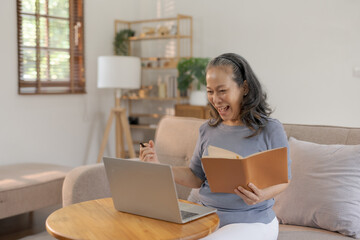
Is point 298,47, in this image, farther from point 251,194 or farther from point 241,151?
point 251,194

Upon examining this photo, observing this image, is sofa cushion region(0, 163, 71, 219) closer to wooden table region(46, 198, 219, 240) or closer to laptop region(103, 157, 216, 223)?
wooden table region(46, 198, 219, 240)

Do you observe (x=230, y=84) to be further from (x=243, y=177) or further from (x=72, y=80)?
(x=72, y=80)

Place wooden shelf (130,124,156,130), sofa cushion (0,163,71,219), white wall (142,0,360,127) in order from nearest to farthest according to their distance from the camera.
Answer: sofa cushion (0,163,71,219) → white wall (142,0,360,127) → wooden shelf (130,124,156,130)

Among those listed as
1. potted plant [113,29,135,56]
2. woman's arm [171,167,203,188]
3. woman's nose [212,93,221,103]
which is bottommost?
woman's arm [171,167,203,188]

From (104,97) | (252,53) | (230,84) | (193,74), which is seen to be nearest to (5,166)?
(104,97)

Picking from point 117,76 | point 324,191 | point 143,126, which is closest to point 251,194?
point 324,191

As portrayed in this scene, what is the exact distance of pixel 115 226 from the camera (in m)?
1.50

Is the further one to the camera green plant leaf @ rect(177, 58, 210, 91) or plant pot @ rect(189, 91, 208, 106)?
plant pot @ rect(189, 91, 208, 106)

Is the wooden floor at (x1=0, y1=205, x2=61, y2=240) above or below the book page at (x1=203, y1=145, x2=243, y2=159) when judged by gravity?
below

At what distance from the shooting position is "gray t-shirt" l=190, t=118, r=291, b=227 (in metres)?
1.73

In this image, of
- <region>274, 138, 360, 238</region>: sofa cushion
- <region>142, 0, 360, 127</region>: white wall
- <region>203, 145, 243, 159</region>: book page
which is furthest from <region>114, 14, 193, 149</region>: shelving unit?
<region>203, 145, 243, 159</region>: book page

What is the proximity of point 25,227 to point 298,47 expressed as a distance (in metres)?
2.77

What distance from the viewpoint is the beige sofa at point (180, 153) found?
203cm

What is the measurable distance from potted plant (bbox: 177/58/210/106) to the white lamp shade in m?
0.51
